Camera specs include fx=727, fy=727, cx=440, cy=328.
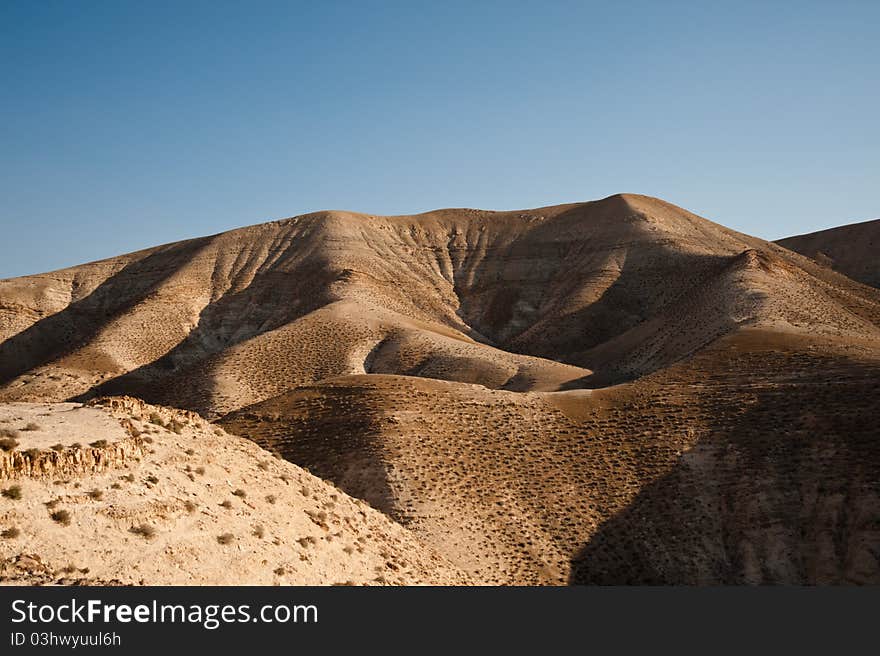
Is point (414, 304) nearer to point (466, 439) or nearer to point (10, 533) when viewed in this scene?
point (466, 439)

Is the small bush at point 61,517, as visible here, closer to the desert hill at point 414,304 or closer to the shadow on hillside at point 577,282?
the desert hill at point 414,304

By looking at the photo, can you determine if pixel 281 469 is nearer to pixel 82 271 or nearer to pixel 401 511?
pixel 401 511

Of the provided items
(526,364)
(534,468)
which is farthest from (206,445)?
(526,364)

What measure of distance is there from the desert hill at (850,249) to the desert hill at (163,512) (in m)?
120

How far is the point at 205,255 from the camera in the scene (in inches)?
4227

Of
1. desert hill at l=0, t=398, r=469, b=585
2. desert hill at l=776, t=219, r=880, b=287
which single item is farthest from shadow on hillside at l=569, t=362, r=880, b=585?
desert hill at l=776, t=219, r=880, b=287

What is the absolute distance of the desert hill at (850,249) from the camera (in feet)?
392

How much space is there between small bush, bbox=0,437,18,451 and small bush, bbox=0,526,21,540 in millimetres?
1691

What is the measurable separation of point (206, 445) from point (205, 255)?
3732 inches

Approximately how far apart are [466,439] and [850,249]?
390 feet

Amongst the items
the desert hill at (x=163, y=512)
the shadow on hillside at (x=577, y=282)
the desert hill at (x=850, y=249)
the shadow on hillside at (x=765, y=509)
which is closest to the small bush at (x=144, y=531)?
the desert hill at (x=163, y=512)

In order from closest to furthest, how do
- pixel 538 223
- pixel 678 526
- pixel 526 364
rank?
pixel 678 526
pixel 526 364
pixel 538 223

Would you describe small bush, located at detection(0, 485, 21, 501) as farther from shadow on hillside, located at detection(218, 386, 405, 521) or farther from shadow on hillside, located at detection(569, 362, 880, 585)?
shadow on hillside, located at detection(569, 362, 880, 585)

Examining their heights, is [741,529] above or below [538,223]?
below
